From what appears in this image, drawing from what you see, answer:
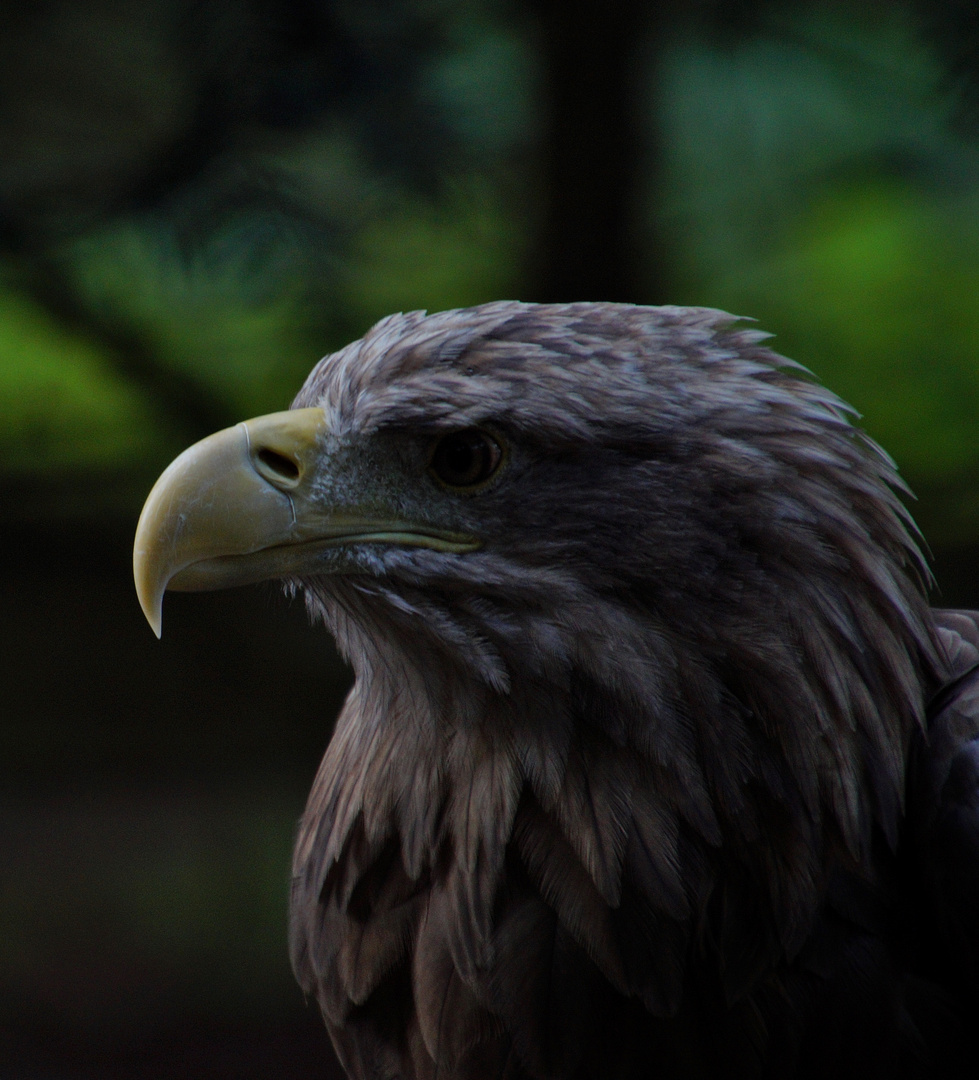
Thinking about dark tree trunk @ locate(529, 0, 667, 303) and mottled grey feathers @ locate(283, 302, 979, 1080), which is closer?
mottled grey feathers @ locate(283, 302, 979, 1080)

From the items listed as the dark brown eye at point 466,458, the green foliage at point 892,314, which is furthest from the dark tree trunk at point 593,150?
the dark brown eye at point 466,458

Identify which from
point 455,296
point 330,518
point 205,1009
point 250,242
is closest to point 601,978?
point 330,518

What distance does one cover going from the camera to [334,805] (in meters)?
1.75

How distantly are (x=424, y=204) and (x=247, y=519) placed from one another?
1.51m

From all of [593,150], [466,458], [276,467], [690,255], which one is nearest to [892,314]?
[690,255]

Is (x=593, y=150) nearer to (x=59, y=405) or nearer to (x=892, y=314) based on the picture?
(x=892, y=314)

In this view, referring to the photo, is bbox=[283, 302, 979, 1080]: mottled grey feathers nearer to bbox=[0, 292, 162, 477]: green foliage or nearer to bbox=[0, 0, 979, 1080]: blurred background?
bbox=[0, 0, 979, 1080]: blurred background

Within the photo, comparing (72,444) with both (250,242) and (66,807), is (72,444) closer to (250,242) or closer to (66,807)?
(250,242)

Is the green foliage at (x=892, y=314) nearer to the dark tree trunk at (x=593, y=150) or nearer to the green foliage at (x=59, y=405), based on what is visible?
the dark tree trunk at (x=593, y=150)

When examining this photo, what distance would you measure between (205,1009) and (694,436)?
11.5 ft

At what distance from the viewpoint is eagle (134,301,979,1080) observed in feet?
4.82

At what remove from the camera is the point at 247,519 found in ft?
4.77

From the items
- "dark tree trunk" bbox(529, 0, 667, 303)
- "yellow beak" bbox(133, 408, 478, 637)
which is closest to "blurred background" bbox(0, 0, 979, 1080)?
"dark tree trunk" bbox(529, 0, 667, 303)

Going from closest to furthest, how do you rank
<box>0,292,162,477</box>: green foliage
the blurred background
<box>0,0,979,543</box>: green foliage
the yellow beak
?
the yellow beak
the blurred background
<box>0,0,979,543</box>: green foliage
<box>0,292,162,477</box>: green foliage
